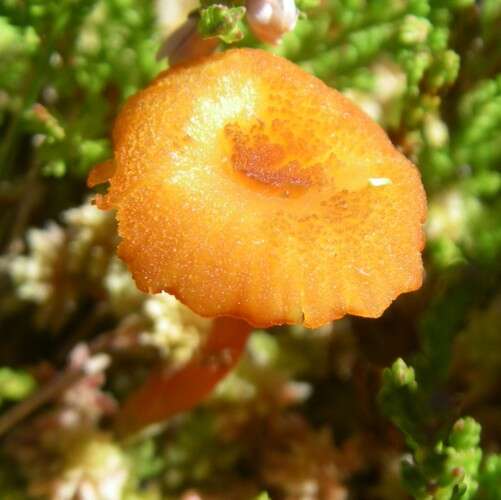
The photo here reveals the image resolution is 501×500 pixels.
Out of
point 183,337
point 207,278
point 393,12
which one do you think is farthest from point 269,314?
point 393,12

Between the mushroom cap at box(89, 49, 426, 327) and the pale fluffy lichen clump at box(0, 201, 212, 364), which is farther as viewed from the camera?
the pale fluffy lichen clump at box(0, 201, 212, 364)

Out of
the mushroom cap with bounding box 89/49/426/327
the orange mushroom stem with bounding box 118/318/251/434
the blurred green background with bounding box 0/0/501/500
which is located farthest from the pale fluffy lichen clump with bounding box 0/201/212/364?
the mushroom cap with bounding box 89/49/426/327

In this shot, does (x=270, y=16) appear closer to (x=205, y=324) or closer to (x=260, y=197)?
(x=260, y=197)

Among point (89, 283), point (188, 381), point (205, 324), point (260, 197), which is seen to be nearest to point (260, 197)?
point (260, 197)

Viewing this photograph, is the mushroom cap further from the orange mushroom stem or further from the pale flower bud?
the orange mushroom stem

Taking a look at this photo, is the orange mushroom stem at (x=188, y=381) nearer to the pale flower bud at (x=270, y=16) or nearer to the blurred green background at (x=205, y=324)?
the blurred green background at (x=205, y=324)

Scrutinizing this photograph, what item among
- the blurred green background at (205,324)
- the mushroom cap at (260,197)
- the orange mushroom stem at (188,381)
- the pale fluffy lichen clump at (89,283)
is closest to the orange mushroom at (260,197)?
the mushroom cap at (260,197)

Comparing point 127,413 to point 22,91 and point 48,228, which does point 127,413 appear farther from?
point 22,91
